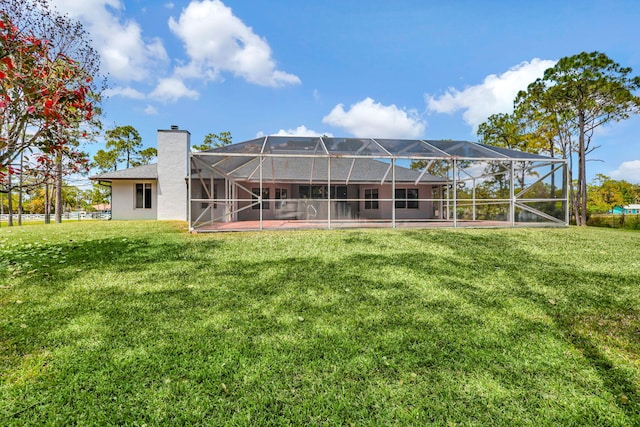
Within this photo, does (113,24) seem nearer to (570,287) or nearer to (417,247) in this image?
(417,247)

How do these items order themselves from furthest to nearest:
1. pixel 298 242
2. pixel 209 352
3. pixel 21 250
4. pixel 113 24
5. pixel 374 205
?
pixel 374 205, pixel 113 24, pixel 298 242, pixel 21 250, pixel 209 352

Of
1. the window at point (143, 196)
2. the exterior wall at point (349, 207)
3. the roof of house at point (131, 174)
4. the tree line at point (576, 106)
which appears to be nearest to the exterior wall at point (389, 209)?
the exterior wall at point (349, 207)

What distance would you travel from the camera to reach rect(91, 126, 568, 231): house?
10797mm

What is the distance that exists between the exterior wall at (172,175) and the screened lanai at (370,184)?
462 cm

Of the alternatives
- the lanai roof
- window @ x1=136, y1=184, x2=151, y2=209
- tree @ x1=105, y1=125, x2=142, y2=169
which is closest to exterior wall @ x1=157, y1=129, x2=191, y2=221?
window @ x1=136, y1=184, x2=151, y2=209

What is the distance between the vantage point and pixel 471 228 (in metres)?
10.9

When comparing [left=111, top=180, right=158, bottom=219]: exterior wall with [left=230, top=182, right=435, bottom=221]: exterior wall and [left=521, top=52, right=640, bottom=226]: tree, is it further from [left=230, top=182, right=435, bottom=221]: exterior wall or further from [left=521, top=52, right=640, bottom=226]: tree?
[left=521, top=52, right=640, bottom=226]: tree

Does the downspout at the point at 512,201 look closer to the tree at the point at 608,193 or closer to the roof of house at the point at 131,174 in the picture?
the roof of house at the point at 131,174

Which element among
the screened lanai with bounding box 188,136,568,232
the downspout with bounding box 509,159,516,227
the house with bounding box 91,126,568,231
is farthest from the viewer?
the downspout with bounding box 509,159,516,227

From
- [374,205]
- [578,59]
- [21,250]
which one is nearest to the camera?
[21,250]

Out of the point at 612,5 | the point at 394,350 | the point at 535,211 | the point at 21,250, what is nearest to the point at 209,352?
the point at 394,350

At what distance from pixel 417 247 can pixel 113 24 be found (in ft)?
35.4

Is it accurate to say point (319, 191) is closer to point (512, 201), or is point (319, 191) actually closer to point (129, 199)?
point (512, 201)

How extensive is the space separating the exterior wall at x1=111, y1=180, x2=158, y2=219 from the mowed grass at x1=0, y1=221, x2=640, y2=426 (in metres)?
13.4
